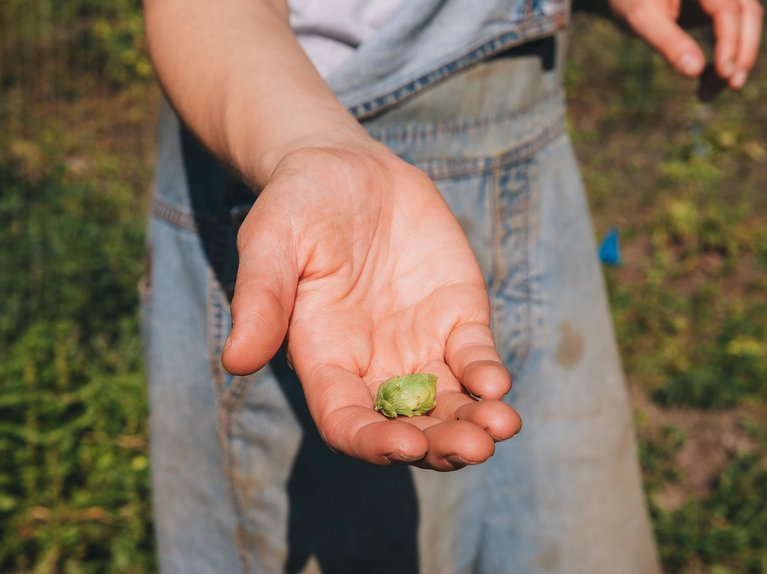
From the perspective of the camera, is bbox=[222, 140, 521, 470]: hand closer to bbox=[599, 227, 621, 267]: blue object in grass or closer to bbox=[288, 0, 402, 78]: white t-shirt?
bbox=[288, 0, 402, 78]: white t-shirt

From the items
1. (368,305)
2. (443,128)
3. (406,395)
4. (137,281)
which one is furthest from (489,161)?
(137,281)

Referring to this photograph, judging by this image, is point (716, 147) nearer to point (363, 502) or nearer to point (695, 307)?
point (695, 307)

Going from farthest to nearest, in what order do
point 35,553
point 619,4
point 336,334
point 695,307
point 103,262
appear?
point 695,307 < point 103,262 < point 35,553 < point 619,4 < point 336,334

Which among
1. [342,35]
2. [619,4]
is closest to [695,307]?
[619,4]

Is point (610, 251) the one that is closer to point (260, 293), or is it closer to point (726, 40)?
point (726, 40)

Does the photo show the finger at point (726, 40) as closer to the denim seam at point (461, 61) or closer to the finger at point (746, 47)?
the finger at point (746, 47)

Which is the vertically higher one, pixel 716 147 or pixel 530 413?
pixel 530 413

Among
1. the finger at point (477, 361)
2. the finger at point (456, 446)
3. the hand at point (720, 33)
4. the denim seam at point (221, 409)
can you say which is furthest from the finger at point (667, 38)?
the finger at point (456, 446)
